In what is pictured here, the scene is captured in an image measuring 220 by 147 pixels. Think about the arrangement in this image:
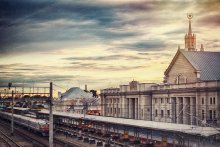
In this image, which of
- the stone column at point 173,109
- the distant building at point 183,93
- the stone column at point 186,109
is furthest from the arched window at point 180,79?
the stone column at point 186,109

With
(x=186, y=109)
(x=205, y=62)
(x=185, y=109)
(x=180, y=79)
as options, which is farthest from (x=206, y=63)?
(x=185, y=109)

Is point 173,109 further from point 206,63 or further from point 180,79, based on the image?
point 206,63

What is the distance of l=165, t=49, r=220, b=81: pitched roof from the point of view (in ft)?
191

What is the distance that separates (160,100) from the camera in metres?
62.5

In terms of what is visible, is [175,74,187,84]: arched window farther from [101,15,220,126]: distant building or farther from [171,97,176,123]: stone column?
[171,97,176,123]: stone column

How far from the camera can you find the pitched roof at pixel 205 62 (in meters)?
58.2

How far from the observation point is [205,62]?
60.9 m

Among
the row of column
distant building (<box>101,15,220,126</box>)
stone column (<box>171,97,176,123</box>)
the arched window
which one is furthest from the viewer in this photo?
the arched window

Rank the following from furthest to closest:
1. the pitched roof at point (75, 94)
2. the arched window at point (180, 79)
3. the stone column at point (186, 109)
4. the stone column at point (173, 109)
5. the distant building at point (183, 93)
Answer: the pitched roof at point (75, 94) → the arched window at point (180, 79) → the stone column at point (173, 109) → the stone column at point (186, 109) → the distant building at point (183, 93)

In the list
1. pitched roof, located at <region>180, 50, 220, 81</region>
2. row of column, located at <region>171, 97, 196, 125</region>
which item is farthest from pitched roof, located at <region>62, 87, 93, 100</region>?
row of column, located at <region>171, 97, 196, 125</region>

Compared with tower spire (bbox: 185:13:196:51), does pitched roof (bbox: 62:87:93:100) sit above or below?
below

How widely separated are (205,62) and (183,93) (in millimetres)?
9048

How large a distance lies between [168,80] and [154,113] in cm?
653

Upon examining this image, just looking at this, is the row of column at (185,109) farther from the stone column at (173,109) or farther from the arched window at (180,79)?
the arched window at (180,79)
